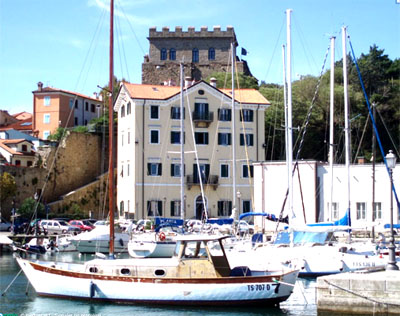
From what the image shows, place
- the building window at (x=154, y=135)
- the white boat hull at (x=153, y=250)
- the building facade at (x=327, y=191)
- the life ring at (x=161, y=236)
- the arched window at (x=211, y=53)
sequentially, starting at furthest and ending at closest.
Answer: the arched window at (x=211, y=53) < the building window at (x=154, y=135) < the building facade at (x=327, y=191) < the life ring at (x=161, y=236) < the white boat hull at (x=153, y=250)

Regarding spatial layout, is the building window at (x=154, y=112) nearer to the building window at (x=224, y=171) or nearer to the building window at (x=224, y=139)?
the building window at (x=224, y=139)

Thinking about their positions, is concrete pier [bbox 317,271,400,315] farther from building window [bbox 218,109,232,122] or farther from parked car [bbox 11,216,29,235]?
building window [bbox 218,109,232,122]

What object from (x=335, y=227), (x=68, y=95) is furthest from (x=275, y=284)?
(x=68, y=95)

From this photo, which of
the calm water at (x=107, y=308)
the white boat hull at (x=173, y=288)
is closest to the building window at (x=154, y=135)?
the calm water at (x=107, y=308)

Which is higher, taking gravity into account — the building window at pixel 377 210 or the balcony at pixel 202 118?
the balcony at pixel 202 118

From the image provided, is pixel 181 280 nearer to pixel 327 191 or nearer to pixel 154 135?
pixel 327 191

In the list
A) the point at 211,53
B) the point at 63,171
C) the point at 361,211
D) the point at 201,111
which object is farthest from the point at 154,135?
the point at 211,53

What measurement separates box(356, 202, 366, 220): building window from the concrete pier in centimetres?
2402

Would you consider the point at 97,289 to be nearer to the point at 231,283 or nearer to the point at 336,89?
the point at 231,283

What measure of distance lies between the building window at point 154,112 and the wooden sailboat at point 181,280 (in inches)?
1303

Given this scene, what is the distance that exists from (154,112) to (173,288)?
117 ft

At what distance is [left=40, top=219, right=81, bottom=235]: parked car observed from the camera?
1989 inches

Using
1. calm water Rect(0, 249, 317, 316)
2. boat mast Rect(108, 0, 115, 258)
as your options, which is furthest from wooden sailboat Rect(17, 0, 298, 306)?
boat mast Rect(108, 0, 115, 258)

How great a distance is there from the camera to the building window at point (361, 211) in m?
42.8
